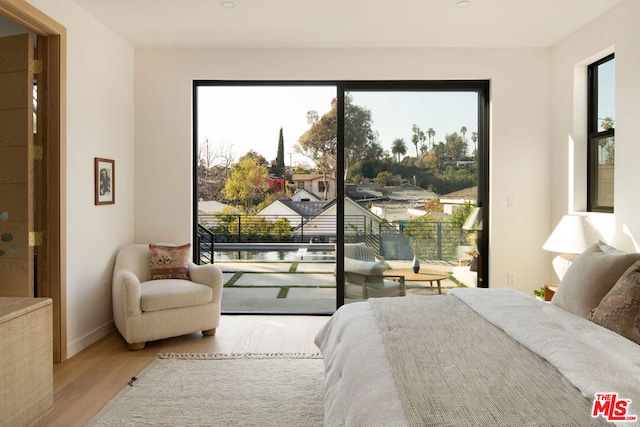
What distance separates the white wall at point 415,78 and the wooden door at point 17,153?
4.08ft

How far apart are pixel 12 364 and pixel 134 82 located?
9.92 ft

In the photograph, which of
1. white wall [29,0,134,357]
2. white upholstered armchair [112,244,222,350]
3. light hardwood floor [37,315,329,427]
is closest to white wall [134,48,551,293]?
white wall [29,0,134,357]

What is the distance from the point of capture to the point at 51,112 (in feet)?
10.7

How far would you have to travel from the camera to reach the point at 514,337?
77.6 inches

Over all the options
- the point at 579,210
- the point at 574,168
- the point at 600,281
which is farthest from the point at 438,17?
the point at 600,281

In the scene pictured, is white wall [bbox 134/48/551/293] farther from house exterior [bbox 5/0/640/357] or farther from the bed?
the bed

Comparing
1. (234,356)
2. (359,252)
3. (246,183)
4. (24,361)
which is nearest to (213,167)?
(246,183)

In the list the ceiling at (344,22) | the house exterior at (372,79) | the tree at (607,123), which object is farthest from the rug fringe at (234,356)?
the tree at (607,123)

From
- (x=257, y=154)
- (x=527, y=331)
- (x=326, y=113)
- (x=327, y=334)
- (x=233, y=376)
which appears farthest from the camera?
(x=257, y=154)

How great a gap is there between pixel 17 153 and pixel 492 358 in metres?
3.31

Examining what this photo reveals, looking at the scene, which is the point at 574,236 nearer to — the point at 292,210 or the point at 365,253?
the point at 365,253

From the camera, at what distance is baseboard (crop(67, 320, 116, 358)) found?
3467 mm

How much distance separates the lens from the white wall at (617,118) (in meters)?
3.18

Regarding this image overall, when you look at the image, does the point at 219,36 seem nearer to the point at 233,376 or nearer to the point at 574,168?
the point at 233,376
